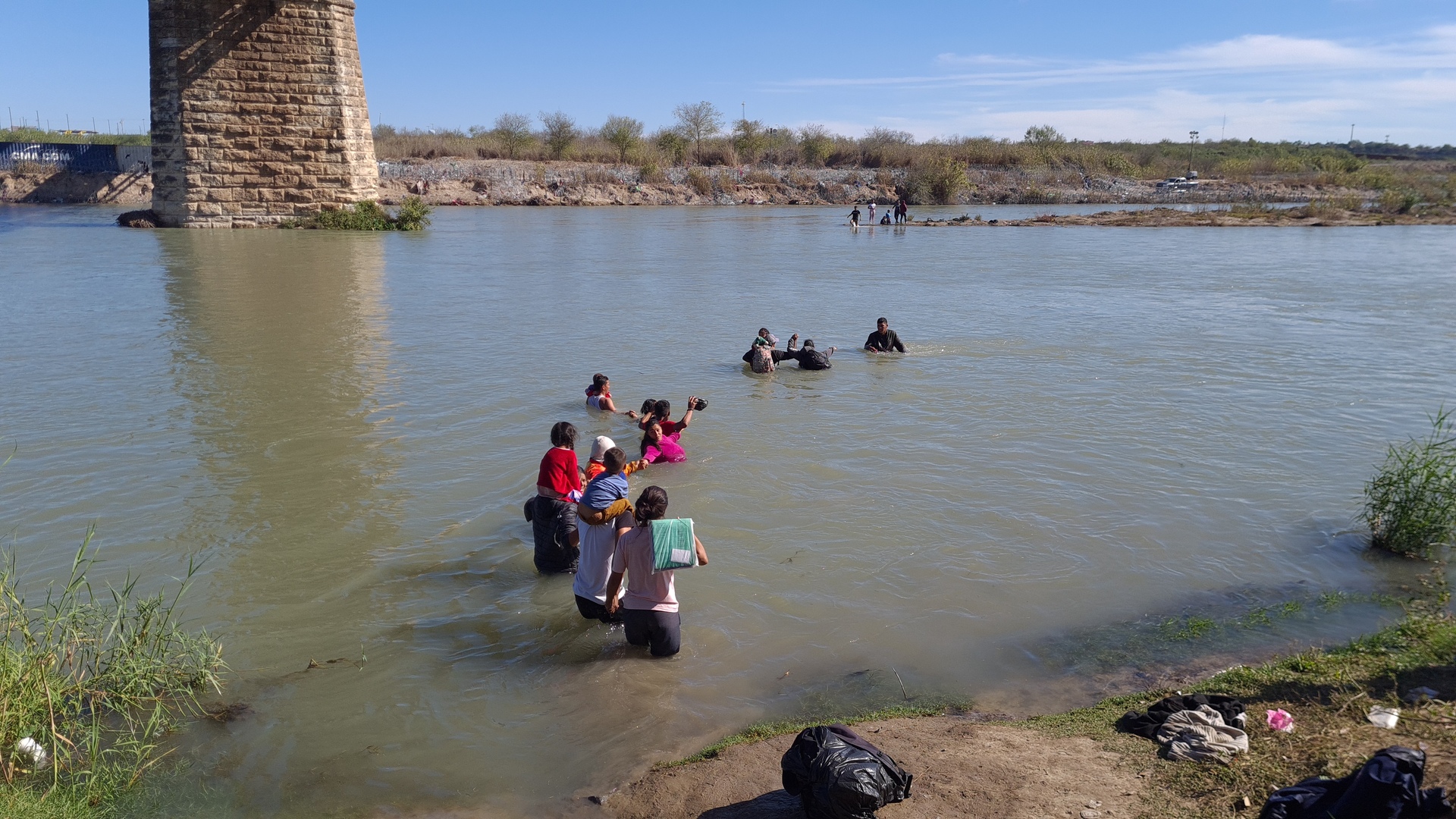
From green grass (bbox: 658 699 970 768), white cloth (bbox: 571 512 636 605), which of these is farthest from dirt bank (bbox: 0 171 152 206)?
green grass (bbox: 658 699 970 768)

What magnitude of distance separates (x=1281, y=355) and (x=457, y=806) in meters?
15.0

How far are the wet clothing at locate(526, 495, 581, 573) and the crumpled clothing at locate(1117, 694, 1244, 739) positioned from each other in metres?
3.81

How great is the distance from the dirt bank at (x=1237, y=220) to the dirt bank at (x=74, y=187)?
40.6 metres

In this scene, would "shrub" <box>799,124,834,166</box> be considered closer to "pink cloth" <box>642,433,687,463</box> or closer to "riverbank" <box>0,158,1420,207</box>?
"riverbank" <box>0,158,1420,207</box>

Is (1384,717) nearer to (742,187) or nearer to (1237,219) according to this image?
(1237,219)

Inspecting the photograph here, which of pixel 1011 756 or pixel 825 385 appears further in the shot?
pixel 825 385

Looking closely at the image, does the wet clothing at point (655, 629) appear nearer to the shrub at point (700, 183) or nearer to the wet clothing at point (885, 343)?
the wet clothing at point (885, 343)

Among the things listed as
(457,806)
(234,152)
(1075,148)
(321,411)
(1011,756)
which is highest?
(1075,148)

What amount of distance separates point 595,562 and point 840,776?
103 inches

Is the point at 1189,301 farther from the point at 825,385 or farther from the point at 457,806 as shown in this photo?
the point at 457,806

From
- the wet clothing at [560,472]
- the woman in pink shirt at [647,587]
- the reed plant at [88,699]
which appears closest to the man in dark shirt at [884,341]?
the wet clothing at [560,472]

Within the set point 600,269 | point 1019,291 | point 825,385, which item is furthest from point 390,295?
point 1019,291

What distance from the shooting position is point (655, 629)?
5.84 m

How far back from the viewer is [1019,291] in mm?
22375
